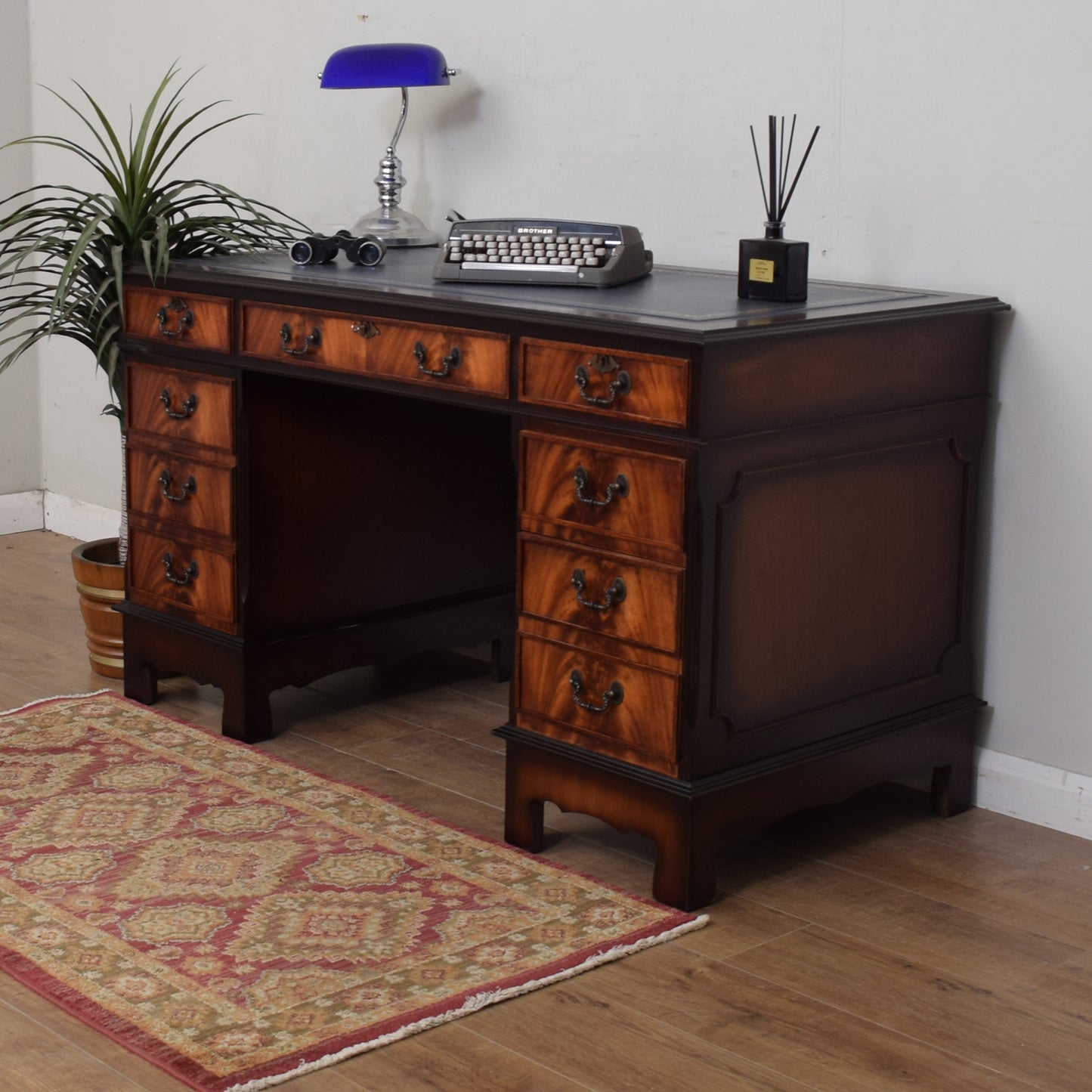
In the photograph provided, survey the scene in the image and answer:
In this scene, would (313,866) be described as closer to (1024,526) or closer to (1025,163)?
(1024,526)

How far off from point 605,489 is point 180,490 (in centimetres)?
118

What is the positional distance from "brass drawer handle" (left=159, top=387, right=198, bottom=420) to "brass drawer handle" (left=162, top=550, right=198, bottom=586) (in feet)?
0.93

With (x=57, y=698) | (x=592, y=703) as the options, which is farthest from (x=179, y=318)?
(x=592, y=703)

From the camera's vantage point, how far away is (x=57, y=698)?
134 inches

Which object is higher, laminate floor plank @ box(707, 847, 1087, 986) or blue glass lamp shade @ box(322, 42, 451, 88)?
blue glass lamp shade @ box(322, 42, 451, 88)

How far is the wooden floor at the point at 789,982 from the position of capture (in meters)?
2.01

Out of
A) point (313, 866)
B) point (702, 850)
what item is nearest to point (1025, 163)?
point (702, 850)

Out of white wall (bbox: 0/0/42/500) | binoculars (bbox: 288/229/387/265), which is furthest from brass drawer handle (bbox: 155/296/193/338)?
white wall (bbox: 0/0/42/500)

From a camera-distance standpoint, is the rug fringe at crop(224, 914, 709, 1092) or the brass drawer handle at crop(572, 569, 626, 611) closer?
the rug fringe at crop(224, 914, 709, 1092)

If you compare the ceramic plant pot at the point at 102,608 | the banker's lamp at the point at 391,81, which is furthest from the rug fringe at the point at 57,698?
the banker's lamp at the point at 391,81

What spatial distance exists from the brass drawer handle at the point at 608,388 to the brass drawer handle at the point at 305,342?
649 mm

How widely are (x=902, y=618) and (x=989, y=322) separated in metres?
0.52

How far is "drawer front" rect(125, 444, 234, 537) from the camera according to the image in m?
3.19

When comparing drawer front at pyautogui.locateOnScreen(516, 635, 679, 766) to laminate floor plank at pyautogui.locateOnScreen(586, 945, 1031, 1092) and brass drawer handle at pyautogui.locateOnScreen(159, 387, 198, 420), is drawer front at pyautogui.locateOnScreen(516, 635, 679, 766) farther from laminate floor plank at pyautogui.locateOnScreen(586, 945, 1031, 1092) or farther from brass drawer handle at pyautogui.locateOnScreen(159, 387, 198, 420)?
brass drawer handle at pyautogui.locateOnScreen(159, 387, 198, 420)
